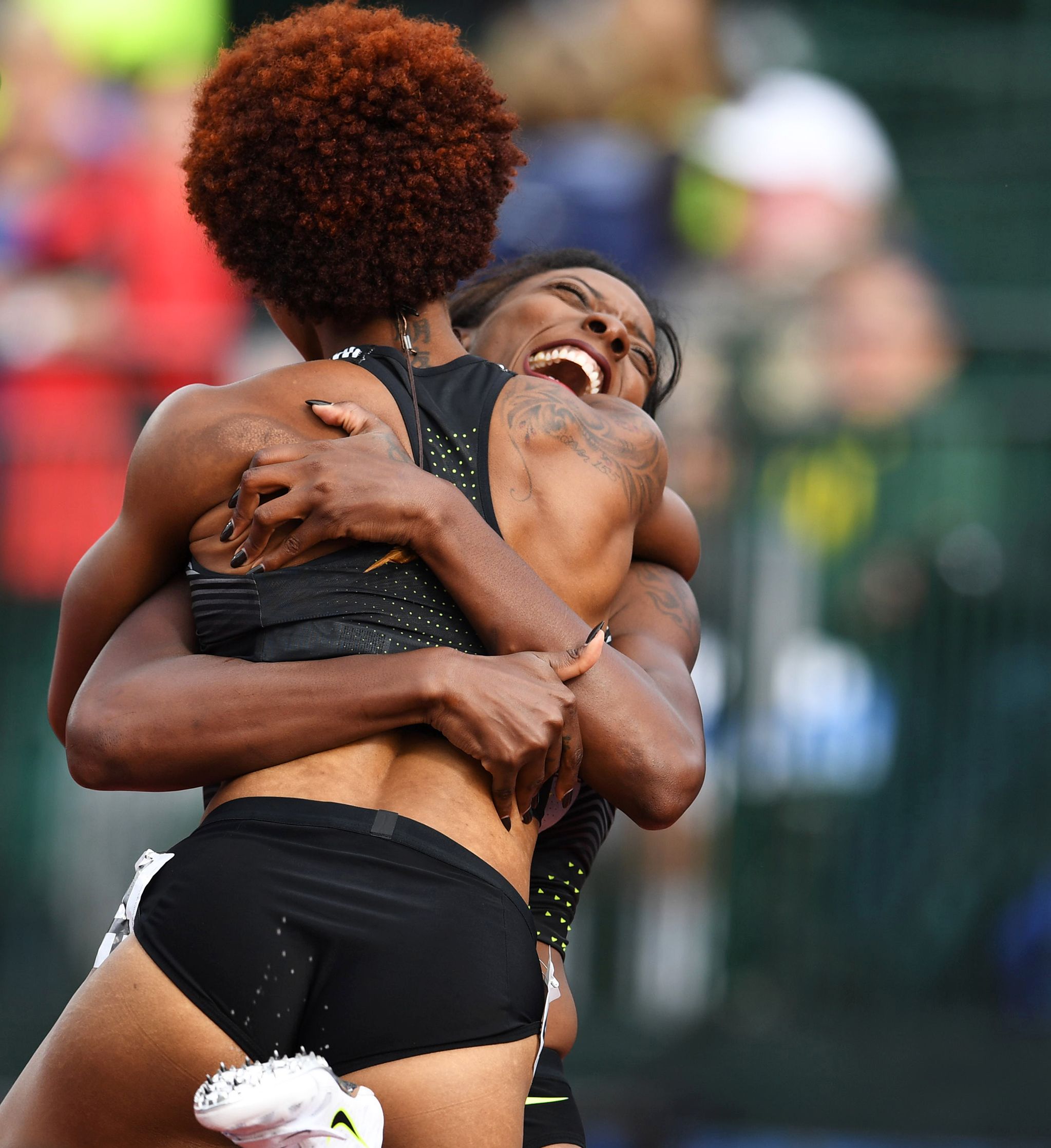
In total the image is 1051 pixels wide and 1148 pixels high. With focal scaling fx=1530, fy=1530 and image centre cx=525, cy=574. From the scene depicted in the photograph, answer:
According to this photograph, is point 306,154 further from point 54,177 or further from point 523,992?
point 54,177

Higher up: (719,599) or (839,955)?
(719,599)

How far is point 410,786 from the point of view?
2.10m

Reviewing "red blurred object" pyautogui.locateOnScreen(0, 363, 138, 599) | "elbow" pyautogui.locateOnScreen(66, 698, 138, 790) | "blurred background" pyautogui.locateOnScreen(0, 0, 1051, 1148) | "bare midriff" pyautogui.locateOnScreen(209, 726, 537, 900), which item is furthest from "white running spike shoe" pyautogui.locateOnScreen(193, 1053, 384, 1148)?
"red blurred object" pyautogui.locateOnScreen(0, 363, 138, 599)

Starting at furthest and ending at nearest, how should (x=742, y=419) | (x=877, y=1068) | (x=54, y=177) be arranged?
1. (x=54, y=177)
2. (x=742, y=419)
3. (x=877, y=1068)

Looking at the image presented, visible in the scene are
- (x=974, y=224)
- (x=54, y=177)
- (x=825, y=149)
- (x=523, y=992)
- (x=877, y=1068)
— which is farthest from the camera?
(x=974, y=224)

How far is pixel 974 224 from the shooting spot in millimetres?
8859

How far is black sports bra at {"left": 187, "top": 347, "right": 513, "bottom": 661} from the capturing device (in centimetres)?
214

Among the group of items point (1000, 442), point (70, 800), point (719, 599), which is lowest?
point (70, 800)

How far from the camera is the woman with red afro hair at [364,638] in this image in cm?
→ 194

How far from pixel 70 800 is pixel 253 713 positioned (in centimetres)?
462

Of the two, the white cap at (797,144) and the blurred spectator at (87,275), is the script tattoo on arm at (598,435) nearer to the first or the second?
the blurred spectator at (87,275)

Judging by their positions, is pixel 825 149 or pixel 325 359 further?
pixel 825 149

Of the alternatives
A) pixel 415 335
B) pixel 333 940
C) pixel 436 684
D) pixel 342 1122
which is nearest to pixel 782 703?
pixel 415 335

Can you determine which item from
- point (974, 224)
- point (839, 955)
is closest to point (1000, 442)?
point (839, 955)
